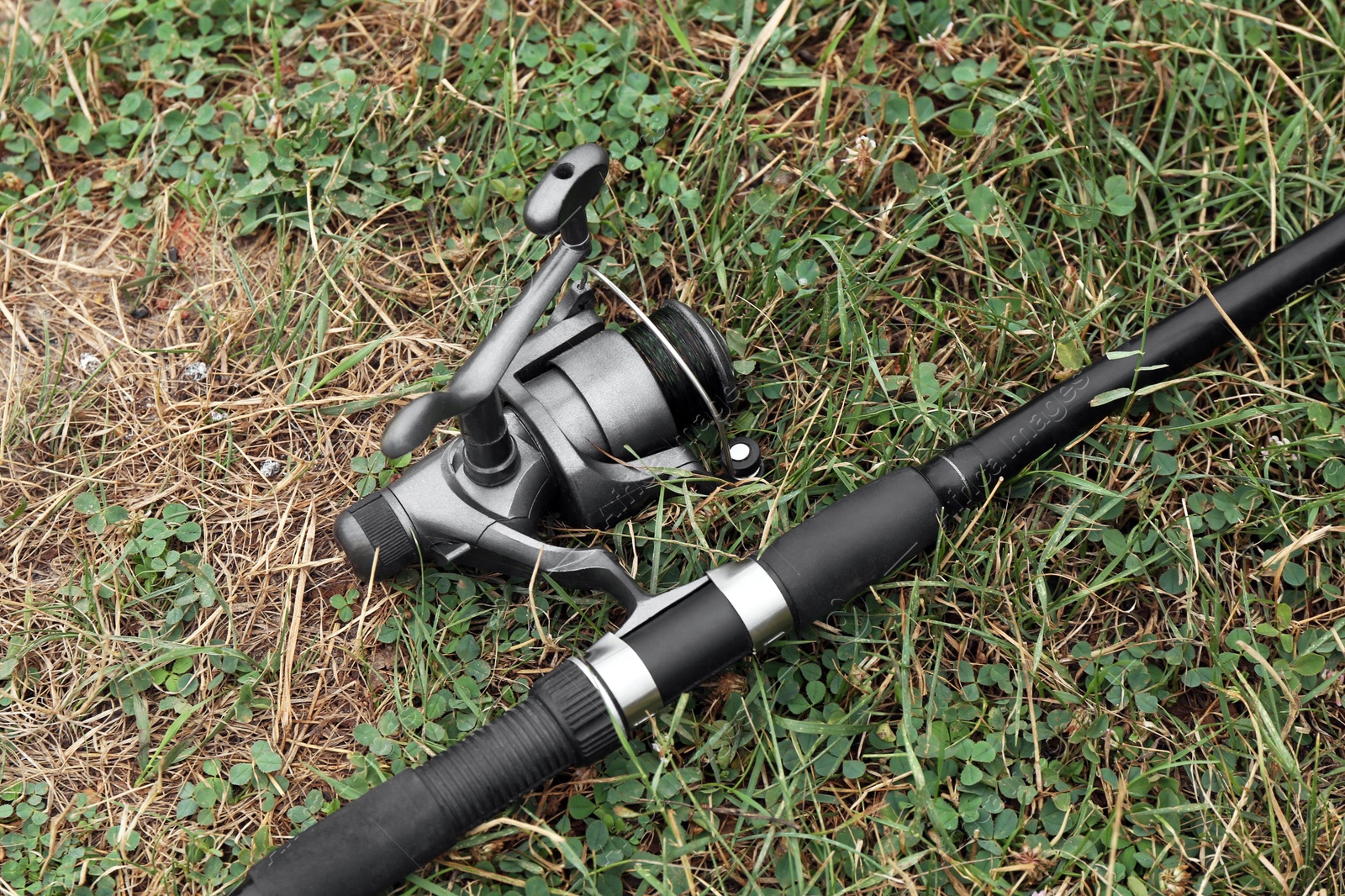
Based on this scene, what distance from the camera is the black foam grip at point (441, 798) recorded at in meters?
2.30

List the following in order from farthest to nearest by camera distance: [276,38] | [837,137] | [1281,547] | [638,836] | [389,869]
A: [276,38], [837,137], [1281,547], [638,836], [389,869]

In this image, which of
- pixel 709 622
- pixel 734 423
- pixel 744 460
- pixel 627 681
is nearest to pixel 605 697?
pixel 627 681

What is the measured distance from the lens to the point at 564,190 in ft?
8.00

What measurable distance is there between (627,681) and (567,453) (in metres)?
0.53

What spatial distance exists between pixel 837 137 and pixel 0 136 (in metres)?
2.41

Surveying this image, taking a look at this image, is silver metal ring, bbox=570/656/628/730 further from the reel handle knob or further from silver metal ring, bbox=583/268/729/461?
the reel handle knob

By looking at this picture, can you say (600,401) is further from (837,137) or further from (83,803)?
(83,803)

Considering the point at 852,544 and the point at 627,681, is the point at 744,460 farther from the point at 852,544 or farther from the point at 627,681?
the point at 627,681

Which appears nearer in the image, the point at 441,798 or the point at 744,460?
the point at 441,798

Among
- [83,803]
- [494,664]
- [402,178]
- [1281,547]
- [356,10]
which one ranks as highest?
[356,10]

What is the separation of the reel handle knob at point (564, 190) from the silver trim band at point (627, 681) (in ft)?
2.95

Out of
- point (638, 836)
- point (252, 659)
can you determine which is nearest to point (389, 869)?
point (638, 836)

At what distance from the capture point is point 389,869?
91.7 inches

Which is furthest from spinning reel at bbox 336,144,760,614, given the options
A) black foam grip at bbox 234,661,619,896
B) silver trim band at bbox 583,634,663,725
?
black foam grip at bbox 234,661,619,896
